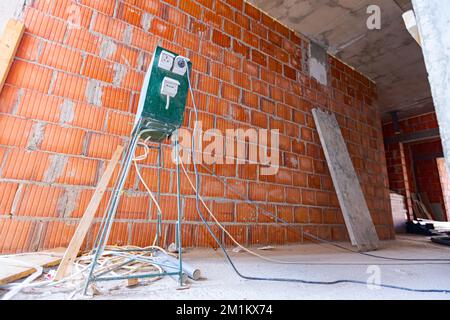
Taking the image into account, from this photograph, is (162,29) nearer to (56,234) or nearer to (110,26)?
(110,26)

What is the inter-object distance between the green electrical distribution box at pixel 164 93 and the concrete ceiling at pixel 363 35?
202cm

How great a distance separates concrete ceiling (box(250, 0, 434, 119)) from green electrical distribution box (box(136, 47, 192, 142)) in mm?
2023

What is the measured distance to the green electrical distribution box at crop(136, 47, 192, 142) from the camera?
1.01 m

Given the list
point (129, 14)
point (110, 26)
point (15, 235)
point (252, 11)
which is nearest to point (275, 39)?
point (252, 11)

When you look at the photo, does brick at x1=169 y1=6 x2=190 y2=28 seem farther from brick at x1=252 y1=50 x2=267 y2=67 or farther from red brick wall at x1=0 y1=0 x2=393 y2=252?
brick at x1=252 y1=50 x2=267 y2=67

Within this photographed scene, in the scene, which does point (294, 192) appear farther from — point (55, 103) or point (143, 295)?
point (55, 103)

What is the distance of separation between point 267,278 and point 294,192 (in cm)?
151

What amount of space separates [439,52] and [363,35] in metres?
→ 2.79

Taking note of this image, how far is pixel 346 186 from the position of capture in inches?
101

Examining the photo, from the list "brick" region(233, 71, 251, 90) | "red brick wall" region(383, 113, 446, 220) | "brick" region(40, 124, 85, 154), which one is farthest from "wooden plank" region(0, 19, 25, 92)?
"red brick wall" region(383, 113, 446, 220)

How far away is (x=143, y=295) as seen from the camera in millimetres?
795

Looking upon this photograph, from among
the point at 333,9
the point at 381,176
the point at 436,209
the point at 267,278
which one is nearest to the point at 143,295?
the point at 267,278

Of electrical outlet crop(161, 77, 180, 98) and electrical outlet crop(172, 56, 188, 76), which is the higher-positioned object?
electrical outlet crop(172, 56, 188, 76)
